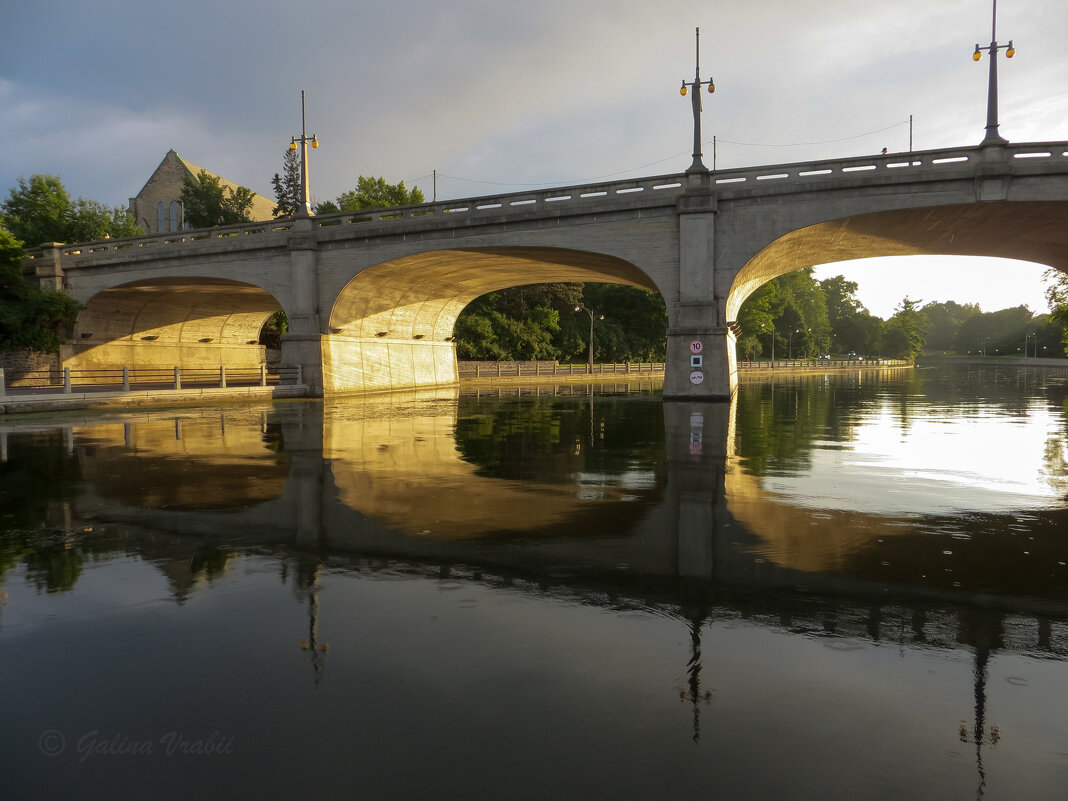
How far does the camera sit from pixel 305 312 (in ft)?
95.8

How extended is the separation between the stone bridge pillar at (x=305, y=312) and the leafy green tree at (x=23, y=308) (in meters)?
13.6

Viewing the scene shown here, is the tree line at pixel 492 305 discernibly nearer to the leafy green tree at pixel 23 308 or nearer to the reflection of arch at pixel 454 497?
the leafy green tree at pixel 23 308

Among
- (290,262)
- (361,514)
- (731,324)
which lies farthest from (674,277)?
(361,514)

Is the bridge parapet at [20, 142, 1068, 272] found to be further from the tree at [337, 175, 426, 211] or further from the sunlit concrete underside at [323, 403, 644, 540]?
the tree at [337, 175, 426, 211]

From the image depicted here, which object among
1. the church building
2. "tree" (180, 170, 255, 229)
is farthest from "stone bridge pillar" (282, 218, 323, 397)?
the church building

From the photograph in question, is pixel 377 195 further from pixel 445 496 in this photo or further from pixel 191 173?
pixel 445 496

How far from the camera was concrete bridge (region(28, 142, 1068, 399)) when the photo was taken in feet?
71.9

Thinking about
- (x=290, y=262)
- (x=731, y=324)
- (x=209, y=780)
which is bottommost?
(x=209, y=780)

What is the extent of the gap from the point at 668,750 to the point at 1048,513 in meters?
6.74

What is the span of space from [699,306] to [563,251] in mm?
6372

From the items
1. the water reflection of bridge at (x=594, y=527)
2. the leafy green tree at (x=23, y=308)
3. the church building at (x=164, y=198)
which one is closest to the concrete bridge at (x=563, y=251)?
the leafy green tree at (x=23, y=308)

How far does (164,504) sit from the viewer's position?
779 centimetres

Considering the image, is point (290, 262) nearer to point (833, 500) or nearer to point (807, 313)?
point (833, 500)

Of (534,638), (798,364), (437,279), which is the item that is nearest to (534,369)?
(437,279)
